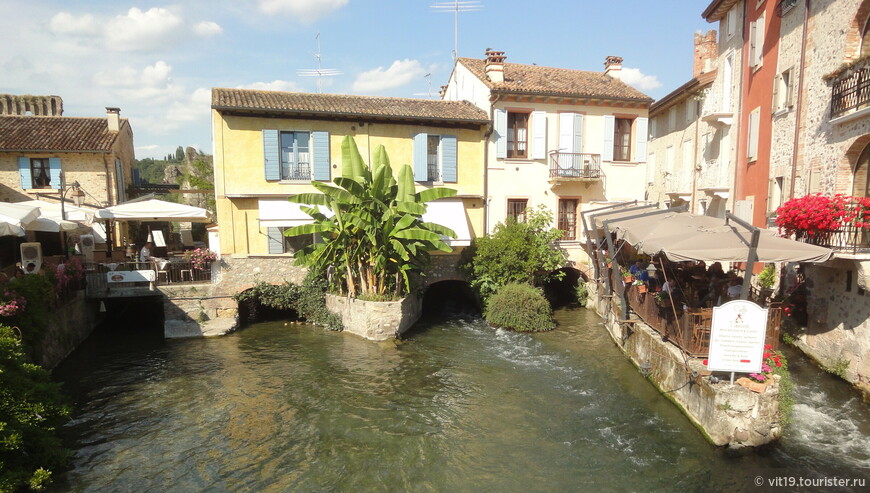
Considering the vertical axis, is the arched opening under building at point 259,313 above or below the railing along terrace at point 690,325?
below

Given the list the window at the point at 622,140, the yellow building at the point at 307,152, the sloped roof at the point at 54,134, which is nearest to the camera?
the yellow building at the point at 307,152

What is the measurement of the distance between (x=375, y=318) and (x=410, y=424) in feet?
19.5

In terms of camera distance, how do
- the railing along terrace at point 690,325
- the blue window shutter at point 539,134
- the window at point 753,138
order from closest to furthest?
the railing along terrace at point 690,325 < the window at point 753,138 < the blue window shutter at point 539,134

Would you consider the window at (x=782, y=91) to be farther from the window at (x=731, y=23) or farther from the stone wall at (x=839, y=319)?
the stone wall at (x=839, y=319)

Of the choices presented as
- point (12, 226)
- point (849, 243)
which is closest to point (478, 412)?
point (849, 243)

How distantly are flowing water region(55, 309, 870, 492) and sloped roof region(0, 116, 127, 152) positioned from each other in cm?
1045

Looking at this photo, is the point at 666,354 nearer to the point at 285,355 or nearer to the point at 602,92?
the point at 285,355

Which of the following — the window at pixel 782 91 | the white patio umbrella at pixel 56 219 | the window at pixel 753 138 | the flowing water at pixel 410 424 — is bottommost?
the flowing water at pixel 410 424

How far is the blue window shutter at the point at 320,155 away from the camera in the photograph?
61.3 ft

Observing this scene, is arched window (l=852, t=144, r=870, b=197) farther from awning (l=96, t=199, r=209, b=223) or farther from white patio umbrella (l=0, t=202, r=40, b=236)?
white patio umbrella (l=0, t=202, r=40, b=236)

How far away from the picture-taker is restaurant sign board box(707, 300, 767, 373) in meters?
8.38

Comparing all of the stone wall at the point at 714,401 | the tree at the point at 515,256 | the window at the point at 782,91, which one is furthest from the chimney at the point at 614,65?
the stone wall at the point at 714,401

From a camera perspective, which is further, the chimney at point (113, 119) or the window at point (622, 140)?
the chimney at point (113, 119)

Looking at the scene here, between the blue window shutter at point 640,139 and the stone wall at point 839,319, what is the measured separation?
29.6 feet
